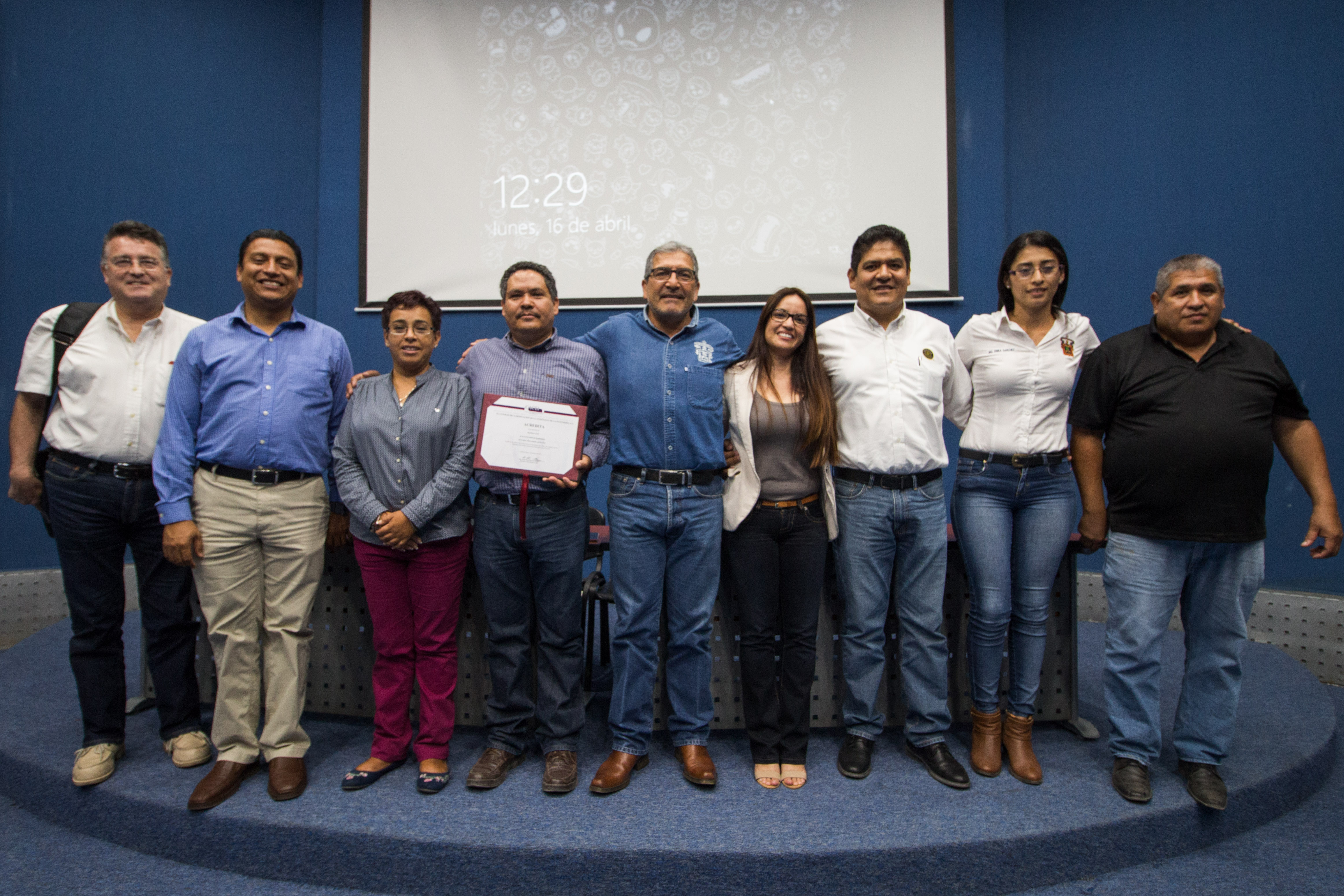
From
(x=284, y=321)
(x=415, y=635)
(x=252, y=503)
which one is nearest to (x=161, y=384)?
(x=284, y=321)

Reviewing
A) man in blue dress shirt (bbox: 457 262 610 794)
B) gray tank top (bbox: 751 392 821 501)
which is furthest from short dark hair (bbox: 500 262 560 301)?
gray tank top (bbox: 751 392 821 501)

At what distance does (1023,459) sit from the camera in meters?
2.04

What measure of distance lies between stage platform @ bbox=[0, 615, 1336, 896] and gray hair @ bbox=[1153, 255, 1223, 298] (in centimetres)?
154

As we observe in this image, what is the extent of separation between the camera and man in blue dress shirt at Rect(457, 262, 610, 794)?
1967mm

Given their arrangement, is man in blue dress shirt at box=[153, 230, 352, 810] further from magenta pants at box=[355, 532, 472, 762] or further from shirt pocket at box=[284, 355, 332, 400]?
magenta pants at box=[355, 532, 472, 762]

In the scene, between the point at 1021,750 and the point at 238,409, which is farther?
the point at 1021,750

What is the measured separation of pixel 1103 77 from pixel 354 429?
14.5 ft

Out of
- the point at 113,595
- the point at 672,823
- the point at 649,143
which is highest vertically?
the point at 649,143

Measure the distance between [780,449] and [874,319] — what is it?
1.82 ft

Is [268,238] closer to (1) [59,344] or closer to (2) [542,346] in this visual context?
(1) [59,344]

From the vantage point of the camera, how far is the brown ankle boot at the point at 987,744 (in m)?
2.07

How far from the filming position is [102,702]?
210 cm

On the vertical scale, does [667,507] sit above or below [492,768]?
above

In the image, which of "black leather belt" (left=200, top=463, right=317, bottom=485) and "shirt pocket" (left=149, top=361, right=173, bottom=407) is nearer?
"black leather belt" (left=200, top=463, right=317, bottom=485)
